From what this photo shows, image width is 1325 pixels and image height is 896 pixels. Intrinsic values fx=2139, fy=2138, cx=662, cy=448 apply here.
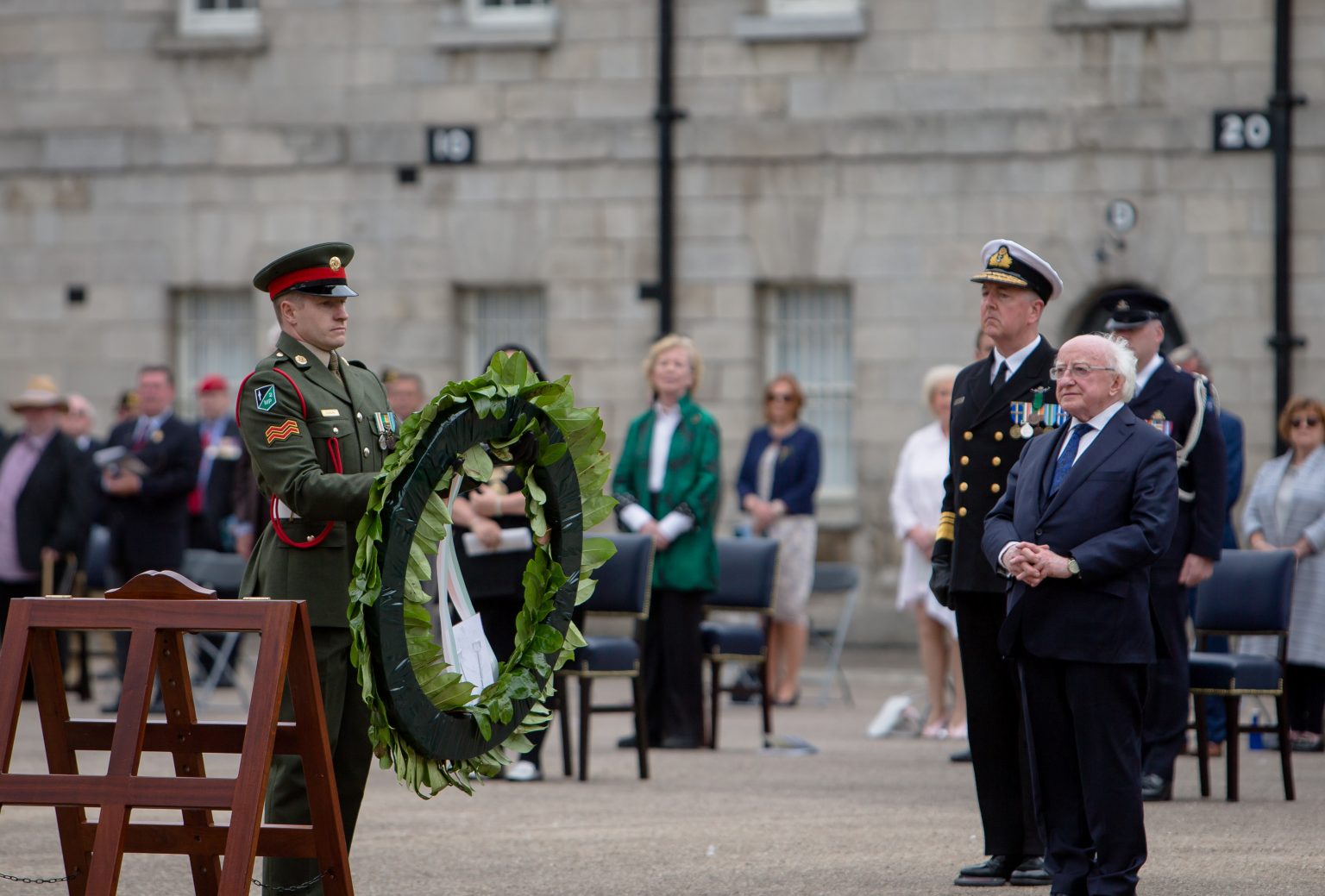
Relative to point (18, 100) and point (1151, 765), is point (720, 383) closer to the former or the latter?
point (18, 100)

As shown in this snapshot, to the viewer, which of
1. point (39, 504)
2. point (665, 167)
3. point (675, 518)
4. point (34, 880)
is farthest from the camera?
point (665, 167)

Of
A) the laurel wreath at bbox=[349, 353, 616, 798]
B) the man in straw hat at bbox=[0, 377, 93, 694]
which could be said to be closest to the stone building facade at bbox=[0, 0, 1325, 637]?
the man in straw hat at bbox=[0, 377, 93, 694]

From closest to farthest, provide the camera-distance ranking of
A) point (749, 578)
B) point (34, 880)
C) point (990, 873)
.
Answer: point (34, 880) → point (990, 873) → point (749, 578)

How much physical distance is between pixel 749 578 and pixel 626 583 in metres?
1.85

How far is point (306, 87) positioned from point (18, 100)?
2.83 metres

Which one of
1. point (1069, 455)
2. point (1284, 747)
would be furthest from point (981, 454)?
point (1284, 747)

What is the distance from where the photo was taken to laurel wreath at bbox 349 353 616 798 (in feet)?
18.9

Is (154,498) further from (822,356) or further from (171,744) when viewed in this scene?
(171,744)

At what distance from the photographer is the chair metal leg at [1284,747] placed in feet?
31.6

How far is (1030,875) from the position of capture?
7.31 meters

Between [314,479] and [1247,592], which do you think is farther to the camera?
[1247,592]

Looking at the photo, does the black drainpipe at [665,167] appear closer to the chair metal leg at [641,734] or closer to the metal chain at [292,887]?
the chair metal leg at [641,734]

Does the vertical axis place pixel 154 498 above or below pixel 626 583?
above

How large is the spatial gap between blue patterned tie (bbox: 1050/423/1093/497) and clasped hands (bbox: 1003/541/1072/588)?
0.85 ft
